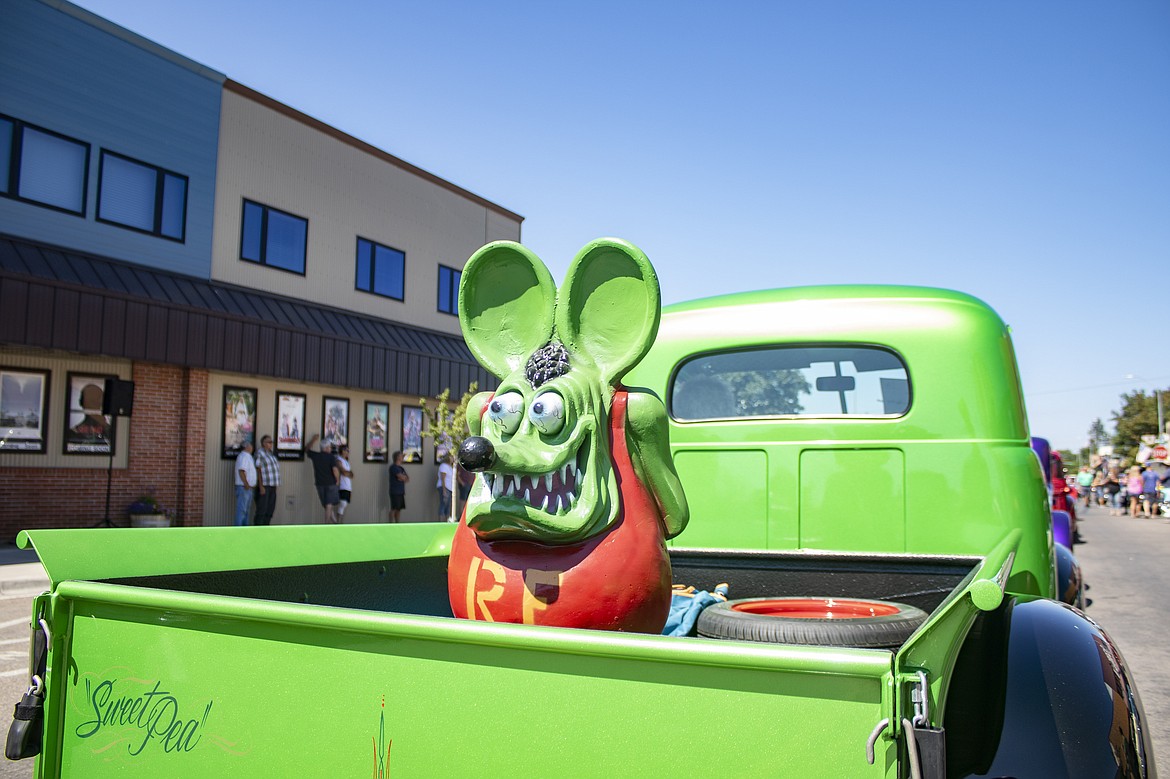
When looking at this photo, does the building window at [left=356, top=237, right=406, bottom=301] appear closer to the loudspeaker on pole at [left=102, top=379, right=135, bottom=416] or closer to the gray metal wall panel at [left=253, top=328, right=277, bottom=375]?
the gray metal wall panel at [left=253, top=328, right=277, bottom=375]

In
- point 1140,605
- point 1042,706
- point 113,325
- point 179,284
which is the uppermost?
point 179,284

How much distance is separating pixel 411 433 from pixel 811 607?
1746cm

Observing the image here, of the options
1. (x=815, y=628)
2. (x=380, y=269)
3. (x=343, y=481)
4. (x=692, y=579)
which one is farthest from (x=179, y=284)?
(x=815, y=628)

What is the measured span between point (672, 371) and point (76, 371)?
12.7 m

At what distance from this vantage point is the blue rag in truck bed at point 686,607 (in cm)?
274

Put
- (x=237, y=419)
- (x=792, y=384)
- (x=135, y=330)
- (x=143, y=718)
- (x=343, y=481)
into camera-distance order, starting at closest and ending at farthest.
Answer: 1. (x=143, y=718)
2. (x=792, y=384)
3. (x=135, y=330)
4. (x=237, y=419)
5. (x=343, y=481)

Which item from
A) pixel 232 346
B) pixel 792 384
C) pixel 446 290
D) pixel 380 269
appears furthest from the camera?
pixel 446 290

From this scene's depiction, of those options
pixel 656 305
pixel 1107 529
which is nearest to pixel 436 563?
pixel 656 305

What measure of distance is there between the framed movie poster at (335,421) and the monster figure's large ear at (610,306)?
1587 cm

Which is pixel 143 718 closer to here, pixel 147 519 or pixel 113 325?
pixel 113 325

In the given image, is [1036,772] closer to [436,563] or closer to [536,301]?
[536,301]

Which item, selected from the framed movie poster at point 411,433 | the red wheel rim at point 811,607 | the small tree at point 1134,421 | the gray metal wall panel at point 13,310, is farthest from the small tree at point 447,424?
the small tree at point 1134,421

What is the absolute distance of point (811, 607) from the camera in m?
3.01

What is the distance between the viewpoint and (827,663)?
107 cm
